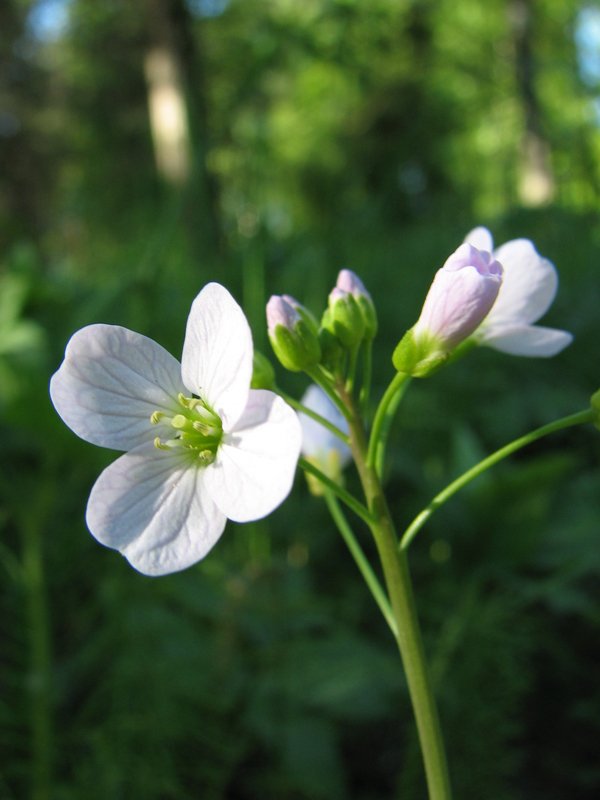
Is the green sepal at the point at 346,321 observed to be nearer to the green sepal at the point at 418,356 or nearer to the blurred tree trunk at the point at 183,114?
the green sepal at the point at 418,356

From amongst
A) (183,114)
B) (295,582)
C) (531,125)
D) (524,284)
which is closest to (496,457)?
(524,284)

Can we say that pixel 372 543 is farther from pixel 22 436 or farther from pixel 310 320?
pixel 310 320

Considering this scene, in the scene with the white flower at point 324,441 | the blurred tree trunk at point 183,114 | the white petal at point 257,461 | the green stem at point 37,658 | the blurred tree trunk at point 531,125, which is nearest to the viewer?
the white petal at point 257,461

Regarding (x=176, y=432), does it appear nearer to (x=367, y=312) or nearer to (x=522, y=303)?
(x=367, y=312)

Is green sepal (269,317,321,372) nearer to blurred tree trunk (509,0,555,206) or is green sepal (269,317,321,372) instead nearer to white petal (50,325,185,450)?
white petal (50,325,185,450)

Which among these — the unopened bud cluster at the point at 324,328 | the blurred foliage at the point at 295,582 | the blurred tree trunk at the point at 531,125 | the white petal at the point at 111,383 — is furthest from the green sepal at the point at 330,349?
the blurred tree trunk at the point at 531,125

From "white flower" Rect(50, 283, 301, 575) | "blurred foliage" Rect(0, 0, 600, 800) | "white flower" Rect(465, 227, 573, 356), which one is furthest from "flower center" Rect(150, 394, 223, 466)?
"blurred foliage" Rect(0, 0, 600, 800)

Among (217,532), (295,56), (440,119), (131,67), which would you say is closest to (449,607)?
(217,532)
